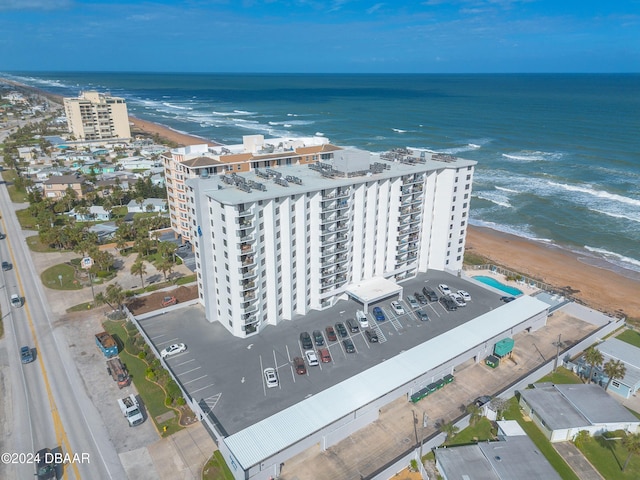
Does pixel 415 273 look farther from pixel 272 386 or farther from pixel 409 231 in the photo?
pixel 272 386

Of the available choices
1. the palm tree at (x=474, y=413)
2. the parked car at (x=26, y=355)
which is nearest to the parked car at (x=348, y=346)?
the palm tree at (x=474, y=413)

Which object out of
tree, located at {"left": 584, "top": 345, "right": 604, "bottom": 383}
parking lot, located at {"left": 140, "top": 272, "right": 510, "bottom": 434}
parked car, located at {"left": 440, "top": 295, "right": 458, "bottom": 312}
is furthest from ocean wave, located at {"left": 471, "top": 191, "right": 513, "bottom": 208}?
tree, located at {"left": 584, "top": 345, "right": 604, "bottom": 383}

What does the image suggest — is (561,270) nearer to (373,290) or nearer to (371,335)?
(373,290)

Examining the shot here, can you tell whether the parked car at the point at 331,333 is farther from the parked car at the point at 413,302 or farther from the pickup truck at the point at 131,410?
the pickup truck at the point at 131,410

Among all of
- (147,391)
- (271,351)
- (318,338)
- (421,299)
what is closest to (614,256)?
(421,299)

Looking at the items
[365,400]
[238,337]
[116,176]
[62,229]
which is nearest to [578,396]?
[365,400]

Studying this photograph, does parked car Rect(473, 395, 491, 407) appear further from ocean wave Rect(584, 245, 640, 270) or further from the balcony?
ocean wave Rect(584, 245, 640, 270)
